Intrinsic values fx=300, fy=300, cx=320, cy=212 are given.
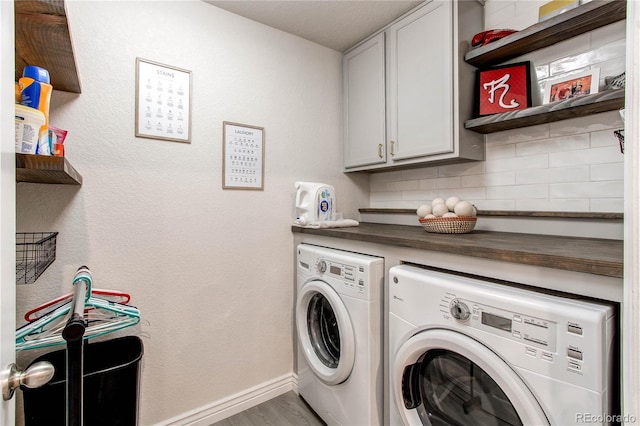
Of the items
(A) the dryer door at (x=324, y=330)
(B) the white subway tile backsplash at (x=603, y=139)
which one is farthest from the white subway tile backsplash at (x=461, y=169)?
(A) the dryer door at (x=324, y=330)

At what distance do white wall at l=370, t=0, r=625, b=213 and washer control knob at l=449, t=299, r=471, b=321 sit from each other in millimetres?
952

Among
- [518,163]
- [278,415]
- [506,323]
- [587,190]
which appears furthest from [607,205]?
[278,415]

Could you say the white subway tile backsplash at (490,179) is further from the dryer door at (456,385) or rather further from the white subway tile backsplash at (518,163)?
→ the dryer door at (456,385)

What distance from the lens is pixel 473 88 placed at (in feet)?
5.51

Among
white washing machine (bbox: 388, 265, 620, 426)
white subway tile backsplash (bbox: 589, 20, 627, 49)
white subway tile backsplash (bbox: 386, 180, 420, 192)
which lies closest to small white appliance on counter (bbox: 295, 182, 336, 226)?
white subway tile backsplash (bbox: 386, 180, 420, 192)

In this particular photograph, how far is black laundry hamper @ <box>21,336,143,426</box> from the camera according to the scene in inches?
45.0

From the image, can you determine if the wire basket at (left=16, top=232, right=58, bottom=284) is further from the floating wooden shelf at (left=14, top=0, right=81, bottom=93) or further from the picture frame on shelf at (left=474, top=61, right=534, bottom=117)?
the picture frame on shelf at (left=474, top=61, right=534, bottom=117)

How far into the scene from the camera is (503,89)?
1587 millimetres

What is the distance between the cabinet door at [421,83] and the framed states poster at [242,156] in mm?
865

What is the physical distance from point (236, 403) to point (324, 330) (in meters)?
0.70

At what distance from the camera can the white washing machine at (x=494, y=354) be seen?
73 centimetres

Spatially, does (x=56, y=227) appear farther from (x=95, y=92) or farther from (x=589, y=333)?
(x=589, y=333)

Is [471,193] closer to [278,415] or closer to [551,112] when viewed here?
[551,112]

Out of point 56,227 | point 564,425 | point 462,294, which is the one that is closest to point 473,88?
point 462,294
